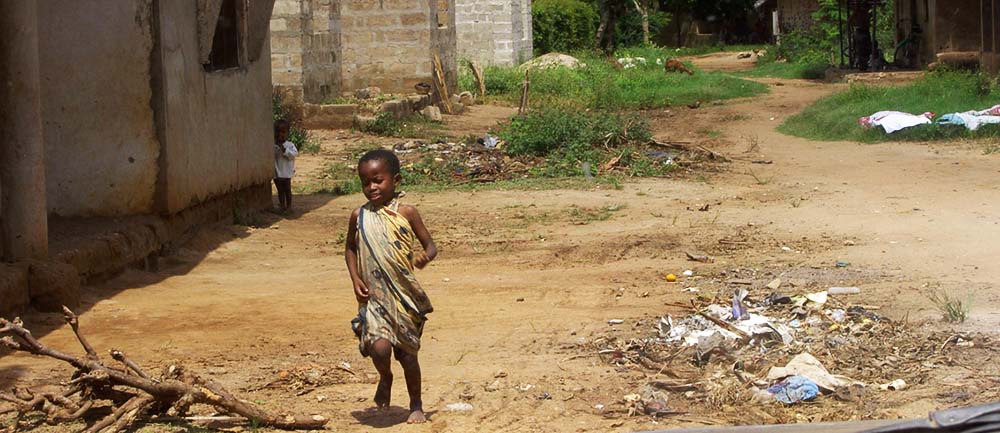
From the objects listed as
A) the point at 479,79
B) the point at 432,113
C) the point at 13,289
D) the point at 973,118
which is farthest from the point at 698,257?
the point at 479,79

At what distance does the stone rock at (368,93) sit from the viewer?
22.2 metres

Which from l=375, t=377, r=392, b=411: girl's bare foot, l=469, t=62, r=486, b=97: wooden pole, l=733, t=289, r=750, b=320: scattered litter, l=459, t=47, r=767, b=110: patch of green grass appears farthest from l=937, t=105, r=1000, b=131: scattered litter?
l=469, t=62, r=486, b=97: wooden pole

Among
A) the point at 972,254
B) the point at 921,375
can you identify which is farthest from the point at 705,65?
the point at 921,375

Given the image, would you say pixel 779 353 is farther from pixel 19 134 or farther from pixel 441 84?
pixel 441 84

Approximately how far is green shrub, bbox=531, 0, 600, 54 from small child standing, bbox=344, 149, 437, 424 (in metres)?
34.0

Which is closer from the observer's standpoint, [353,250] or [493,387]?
[353,250]

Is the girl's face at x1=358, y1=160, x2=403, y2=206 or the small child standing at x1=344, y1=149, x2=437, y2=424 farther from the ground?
the girl's face at x1=358, y1=160, x2=403, y2=206

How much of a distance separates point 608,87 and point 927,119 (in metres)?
11.1

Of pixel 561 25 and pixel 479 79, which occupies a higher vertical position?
pixel 561 25

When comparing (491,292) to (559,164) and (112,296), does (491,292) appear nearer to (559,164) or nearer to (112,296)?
(112,296)

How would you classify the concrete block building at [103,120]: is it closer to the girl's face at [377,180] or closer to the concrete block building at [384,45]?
the girl's face at [377,180]

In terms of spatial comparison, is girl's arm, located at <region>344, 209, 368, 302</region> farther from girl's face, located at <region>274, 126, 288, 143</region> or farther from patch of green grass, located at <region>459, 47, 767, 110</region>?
patch of green grass, located at <region>459, 47, 767, 110</region>

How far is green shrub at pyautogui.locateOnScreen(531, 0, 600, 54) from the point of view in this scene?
40062mm

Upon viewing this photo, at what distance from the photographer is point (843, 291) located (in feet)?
23.1
